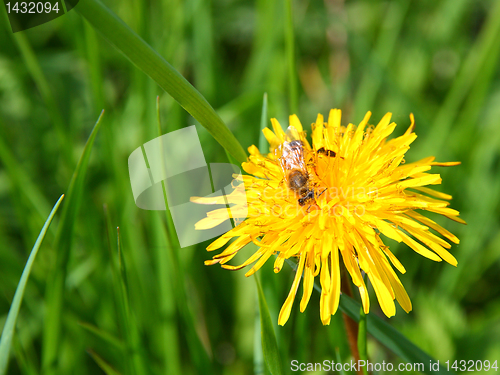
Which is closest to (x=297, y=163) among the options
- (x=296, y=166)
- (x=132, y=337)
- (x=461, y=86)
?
(x=296, y=166)

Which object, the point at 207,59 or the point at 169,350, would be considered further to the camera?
the point at 207,59

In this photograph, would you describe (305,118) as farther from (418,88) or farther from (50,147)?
(50,147)

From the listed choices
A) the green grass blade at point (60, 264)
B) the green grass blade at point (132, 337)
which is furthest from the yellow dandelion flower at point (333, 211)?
the green grass blade at point (60, 264)

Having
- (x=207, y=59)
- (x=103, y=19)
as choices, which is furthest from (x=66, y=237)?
(x=207, y=59)

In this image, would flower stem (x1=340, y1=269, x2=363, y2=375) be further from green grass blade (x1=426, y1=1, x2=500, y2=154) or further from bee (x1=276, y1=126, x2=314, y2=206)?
green grass blade (x1=426, y1=1, x2=500, y2=154)

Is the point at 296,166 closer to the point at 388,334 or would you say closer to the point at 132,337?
the point at 388,334

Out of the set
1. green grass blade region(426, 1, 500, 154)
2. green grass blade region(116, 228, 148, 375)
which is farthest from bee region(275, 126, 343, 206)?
green grass blade region(426, 1, 500, 154)
